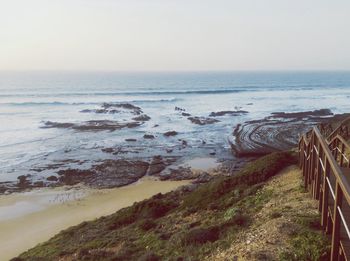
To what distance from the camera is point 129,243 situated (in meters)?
10.6

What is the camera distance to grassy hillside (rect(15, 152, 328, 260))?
8180mm

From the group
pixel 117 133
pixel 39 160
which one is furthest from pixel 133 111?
pixel 39 160

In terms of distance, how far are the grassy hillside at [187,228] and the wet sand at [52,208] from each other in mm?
2909

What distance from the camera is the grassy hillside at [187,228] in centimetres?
818

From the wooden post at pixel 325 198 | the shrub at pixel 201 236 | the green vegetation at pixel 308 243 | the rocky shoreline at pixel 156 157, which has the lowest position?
the rocky shoreline at pixel 156 157

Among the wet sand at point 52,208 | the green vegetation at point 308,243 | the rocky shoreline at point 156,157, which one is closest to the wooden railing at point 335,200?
the green vegetation at point 308,243

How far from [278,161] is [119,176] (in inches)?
533

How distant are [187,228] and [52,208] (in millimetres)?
11817

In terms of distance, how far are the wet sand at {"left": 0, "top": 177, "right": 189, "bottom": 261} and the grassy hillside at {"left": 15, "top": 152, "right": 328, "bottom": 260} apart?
9.54 feet

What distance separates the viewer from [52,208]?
20562 millimetres

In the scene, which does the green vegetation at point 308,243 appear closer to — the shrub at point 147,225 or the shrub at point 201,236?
the shrub at point 201,236

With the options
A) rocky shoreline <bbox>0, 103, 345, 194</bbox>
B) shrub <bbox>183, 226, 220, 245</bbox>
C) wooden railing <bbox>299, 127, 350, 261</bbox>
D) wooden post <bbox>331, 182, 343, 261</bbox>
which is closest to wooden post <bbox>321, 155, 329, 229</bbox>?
wooden railing <bbox>299, 127, 350, 261</bbox>

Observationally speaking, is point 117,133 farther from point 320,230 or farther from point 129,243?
point 320,230

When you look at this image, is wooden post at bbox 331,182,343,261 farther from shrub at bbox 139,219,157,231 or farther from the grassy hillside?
shrub at bbox 139,219,157,231
